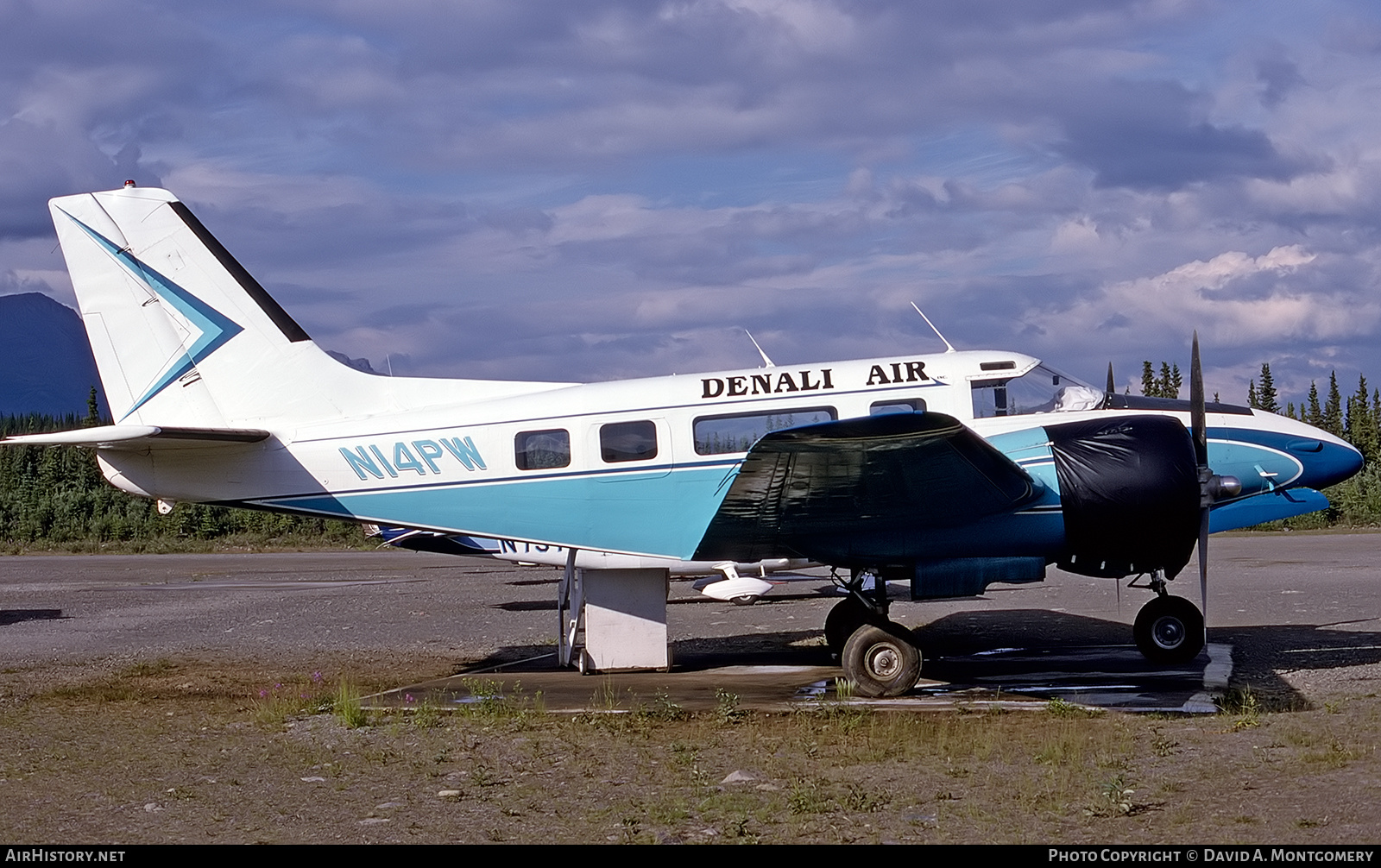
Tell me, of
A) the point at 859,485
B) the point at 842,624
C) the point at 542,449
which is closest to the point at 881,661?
the point at 859,485

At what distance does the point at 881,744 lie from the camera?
30.1 feet

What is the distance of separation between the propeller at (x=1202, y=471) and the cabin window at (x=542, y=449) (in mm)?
6438

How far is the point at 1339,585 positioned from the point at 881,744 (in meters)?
15.8

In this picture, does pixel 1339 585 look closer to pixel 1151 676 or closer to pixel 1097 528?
pixel 1151 676

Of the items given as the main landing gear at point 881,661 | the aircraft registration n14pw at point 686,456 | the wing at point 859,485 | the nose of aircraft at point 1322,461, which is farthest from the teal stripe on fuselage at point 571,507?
the nose of aircraft at point 1322,461

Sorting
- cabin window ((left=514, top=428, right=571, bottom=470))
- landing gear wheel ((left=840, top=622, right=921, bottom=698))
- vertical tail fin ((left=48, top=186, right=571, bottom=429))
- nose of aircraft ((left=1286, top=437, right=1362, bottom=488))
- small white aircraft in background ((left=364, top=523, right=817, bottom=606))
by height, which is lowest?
landing gear wheel ((left=840, top=622, right=921, bottom=698))

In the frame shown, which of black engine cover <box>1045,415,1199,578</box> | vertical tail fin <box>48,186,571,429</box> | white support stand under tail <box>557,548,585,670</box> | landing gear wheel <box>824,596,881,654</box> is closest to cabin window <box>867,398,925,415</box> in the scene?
black engine cover <box>1045,415,1199,578</box>

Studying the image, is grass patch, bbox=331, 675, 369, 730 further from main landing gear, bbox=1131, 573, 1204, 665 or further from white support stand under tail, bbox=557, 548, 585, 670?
main landing gear, bbox=1131, 573, 1204, 665

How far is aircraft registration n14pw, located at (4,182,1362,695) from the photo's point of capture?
11242 millimetres

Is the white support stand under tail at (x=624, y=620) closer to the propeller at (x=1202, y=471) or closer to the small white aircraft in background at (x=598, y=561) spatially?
the small white aircraft in background at (x=598, y=561)

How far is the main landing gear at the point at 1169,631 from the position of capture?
41.7 feet

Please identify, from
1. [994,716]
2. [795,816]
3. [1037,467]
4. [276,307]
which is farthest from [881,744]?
[276,307]

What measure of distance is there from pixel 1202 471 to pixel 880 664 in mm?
3708

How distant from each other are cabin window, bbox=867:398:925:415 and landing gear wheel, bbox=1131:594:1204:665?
3351 millimetres
